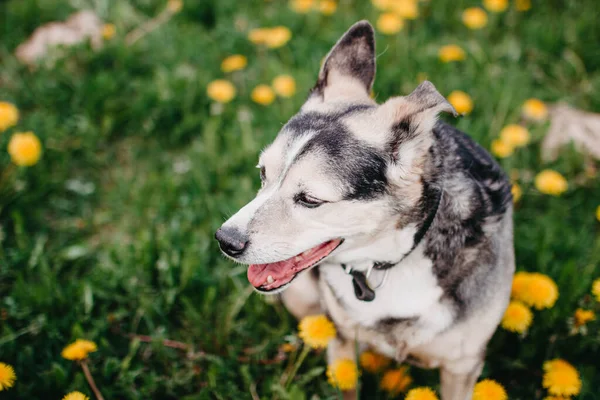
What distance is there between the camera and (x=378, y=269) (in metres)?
2.38

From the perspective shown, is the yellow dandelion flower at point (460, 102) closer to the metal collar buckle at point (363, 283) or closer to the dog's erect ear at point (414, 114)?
the dog's erect ear at point (414, 114)

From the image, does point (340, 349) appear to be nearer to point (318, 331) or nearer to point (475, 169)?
point (318, 331)

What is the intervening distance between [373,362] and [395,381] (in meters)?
0.19

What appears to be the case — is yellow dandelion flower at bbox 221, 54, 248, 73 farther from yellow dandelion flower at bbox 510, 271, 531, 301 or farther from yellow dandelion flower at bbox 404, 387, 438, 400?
yellow dandelion flower at bbox 404, 387, 438, 400

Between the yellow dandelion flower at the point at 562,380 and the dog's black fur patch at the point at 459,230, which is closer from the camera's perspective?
the dog's black fur patch at the point at 459,230

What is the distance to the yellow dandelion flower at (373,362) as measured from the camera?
111 inches

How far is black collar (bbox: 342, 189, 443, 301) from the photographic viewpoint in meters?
2.18

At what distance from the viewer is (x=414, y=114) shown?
2.03 meters

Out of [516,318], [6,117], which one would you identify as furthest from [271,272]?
[6,117]

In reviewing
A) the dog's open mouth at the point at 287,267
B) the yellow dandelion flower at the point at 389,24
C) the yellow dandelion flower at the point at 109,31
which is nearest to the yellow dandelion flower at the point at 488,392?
the dog's open mouth at the point at 287,267

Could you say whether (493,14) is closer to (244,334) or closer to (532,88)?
(532,88)

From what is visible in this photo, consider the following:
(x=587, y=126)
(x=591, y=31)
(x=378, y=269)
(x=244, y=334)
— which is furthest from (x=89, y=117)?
(x=591, y=31)

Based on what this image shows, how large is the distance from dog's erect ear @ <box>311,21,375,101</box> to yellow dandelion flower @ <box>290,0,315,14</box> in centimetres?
259

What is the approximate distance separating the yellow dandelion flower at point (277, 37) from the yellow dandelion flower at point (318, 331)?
2.81 meters
